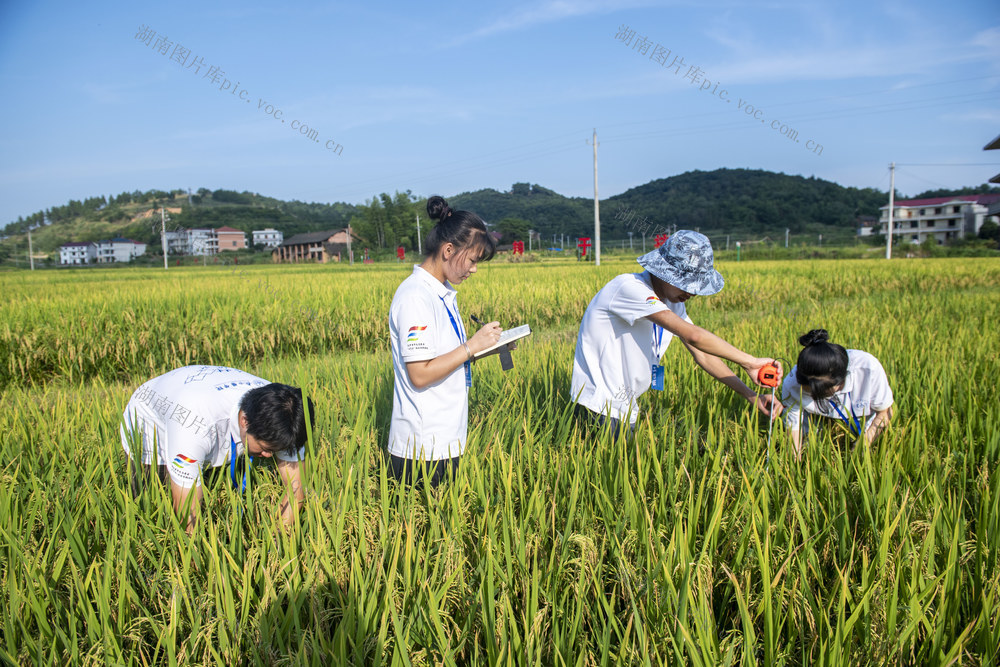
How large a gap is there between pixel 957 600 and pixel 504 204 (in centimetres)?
7402

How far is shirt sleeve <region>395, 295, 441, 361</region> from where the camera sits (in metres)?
1.78

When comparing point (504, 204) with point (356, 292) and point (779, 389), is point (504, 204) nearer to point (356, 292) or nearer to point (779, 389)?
point (356, 292)

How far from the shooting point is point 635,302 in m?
2.09

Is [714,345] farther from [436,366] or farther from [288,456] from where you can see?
[288,456]

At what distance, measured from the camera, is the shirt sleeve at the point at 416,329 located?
1782mm

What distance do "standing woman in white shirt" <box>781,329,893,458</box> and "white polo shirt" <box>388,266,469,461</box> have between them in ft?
4.67

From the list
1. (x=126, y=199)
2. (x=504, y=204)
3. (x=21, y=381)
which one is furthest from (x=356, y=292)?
(x=126, y=199)

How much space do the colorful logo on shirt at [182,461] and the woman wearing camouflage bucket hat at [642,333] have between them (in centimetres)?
145

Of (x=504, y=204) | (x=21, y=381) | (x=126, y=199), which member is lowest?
(x=21, y=381)

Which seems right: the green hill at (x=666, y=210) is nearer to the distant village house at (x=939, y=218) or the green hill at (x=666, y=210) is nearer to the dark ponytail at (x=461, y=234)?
the distant village house at (x=939, y=218)

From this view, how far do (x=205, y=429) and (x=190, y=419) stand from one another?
58 millimetres

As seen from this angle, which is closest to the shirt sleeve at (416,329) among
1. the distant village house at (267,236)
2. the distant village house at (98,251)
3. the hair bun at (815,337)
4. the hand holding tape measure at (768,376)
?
the hand holding tape measure at (768,376)

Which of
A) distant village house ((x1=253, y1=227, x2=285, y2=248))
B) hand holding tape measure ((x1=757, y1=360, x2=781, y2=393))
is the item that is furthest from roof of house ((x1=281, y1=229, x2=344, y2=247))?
hand holding tape measure ((x1=757, y1=360, x2=781, y2=393))

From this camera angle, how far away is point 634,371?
226 centimetres
